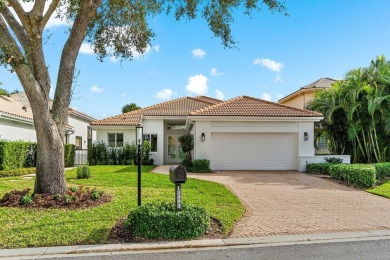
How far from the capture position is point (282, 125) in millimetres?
19125

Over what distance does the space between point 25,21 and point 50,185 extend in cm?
443

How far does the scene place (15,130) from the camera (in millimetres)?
21656

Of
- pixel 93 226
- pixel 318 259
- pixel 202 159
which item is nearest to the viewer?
pixel 318 259

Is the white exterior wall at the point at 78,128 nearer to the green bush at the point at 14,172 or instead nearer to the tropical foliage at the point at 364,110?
the green bush at the point at 14,172

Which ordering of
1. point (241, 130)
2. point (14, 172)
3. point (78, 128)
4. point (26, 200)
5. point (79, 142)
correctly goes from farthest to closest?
point (79, 142)
point (78, 128)
point (241, 130)
point (14, 172)
point (26, 200)

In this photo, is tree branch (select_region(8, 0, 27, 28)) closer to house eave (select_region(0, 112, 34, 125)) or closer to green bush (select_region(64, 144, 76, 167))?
house eave (select_region(0, 112, 34, 125))

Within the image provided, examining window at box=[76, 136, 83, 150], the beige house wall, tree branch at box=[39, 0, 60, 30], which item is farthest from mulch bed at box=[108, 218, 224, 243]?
window at box=[76, 136, 83, 150]

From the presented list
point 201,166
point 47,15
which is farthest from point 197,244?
point 201,166

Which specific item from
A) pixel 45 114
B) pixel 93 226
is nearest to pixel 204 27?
pixel 45 114

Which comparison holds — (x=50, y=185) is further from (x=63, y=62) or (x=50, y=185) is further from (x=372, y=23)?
(x=372, y=23)

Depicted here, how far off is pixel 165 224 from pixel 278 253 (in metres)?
2.08

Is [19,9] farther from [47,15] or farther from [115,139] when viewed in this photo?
[115,139]

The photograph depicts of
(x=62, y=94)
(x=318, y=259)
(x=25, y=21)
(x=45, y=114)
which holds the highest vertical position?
(x=25, y=21)

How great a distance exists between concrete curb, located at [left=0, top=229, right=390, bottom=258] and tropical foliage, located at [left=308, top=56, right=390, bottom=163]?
12.7 meters
